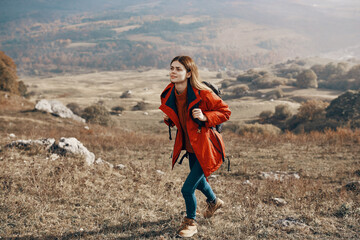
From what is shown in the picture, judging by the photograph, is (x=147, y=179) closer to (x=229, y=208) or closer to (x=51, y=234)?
(x=229, y=208)

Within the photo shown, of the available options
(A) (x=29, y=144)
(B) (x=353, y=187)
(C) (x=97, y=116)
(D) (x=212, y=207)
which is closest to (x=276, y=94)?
(C) (x=97, y=116)

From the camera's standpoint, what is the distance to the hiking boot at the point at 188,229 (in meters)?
3.83

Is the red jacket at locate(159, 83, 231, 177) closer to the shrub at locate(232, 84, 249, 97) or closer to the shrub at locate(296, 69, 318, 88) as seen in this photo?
the shrub at locate(232, 84, 249, 97)

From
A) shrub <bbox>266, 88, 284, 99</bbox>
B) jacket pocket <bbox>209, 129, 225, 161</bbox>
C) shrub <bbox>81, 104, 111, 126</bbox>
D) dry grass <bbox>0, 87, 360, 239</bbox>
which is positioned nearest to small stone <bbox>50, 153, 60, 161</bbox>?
dry grass <bbox>0, 87, 360, 239</bbox>

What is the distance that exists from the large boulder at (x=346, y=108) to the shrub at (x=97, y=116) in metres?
20.7

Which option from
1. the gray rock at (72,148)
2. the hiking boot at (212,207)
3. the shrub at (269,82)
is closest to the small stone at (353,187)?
the hiking boot at (212,207)

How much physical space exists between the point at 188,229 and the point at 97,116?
2391cm

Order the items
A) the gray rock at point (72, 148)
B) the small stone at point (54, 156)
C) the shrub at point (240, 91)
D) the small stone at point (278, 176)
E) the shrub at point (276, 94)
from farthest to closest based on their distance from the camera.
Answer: the shrub at point (240, 91)
the shrub at point (276, 94)
the gray rock at point (72, 148)
the small stone at point (278, 176)
the small stone at point (54, 156)

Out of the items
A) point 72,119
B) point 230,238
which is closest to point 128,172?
point 230,238

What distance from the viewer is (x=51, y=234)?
3.87 metres

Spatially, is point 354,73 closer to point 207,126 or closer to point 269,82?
point 269,82

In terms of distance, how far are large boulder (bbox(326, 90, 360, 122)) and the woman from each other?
23.3m

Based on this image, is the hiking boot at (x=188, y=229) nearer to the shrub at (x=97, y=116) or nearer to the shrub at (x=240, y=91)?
the shrub at (x=97, y=116)

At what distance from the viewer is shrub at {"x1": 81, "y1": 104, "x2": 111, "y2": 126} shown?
Result: 1024 inches
